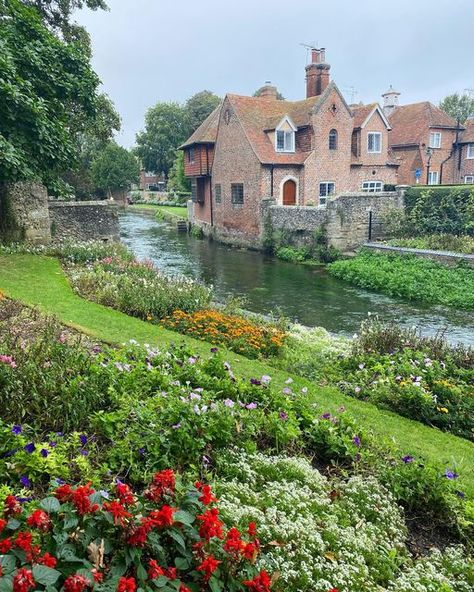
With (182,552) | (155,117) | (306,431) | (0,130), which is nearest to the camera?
(182,552)

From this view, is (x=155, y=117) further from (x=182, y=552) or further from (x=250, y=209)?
(x=182, y=552)

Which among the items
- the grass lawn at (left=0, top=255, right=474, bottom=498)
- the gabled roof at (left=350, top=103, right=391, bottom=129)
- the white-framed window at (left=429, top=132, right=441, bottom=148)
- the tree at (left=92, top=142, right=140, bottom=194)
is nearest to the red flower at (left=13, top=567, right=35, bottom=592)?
the grass lawn at (left=0, top=255, right=474, bottom=498)

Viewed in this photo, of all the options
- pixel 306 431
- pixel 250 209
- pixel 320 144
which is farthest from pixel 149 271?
pixel 320 144

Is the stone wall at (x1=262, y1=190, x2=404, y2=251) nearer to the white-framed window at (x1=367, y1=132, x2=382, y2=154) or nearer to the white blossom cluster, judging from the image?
the white-framed window at (x1=367, y1=132, x2=382, y2=154)

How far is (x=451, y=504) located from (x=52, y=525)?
3.51 m

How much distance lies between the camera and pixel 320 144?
35156 mm

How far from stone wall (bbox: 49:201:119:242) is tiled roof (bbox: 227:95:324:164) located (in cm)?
1473

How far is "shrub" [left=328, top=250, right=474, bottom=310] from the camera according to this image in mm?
19766

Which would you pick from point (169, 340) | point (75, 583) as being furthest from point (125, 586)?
point (169, 340)

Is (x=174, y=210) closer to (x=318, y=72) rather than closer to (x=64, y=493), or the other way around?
(x=318, y=72)

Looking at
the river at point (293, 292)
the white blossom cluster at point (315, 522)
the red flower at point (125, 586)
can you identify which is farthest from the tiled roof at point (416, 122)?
the red flower at point (125, 586)

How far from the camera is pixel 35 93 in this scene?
16.0 m

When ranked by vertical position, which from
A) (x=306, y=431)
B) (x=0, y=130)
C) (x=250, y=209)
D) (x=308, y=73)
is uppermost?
(x=308, y=73)

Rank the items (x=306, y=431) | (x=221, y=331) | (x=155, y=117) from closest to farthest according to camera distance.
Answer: (x=306, y=431)
(x=221, y=331)
(x=155, y=117)
